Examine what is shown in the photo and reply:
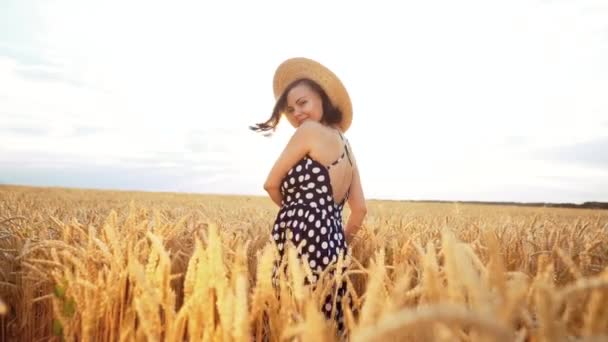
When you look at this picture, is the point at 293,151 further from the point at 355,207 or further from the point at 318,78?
the point at 318,78

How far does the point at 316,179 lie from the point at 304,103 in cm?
61

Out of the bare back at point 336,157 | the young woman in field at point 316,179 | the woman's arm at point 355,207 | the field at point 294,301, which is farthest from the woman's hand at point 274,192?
the field at point 294,301

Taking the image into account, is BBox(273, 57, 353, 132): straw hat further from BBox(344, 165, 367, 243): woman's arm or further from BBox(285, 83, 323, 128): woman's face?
BBox(344, 165, 367, 243): woman's arm

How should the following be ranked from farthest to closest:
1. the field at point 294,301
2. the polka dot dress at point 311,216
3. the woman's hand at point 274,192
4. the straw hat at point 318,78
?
the straw hat at point 318,78 → the woman's hand at point 274,192 → the polka dot dress at point 311,216 → the field at point 294,301

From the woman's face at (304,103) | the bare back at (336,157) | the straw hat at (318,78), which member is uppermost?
the straw hat at (318,78)

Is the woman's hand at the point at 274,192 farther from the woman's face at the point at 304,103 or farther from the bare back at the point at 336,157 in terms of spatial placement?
the woman's face at the point at 304,103

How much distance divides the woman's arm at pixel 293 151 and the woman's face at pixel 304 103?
1.06ft

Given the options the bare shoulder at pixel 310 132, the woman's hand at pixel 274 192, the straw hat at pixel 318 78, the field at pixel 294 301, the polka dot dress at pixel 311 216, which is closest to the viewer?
the field at pixel 294 301

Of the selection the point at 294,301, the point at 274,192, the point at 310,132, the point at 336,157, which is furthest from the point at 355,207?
the point at 294,301

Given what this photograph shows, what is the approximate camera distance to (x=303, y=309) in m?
1.10

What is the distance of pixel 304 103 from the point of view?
9.95 ft

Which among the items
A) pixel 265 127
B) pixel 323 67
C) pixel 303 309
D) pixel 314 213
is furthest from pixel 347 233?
pixel 303 309

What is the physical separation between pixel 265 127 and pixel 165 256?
2.38m

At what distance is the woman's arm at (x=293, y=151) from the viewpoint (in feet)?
8.71
